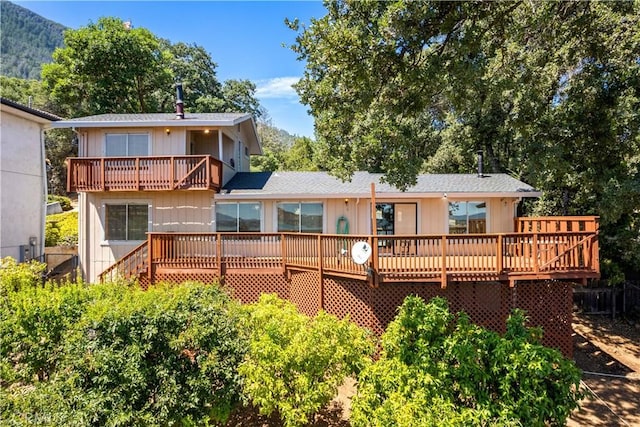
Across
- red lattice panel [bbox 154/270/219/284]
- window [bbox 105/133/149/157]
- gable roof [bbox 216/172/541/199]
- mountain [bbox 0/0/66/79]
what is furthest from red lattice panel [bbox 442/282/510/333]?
mountain [bbox 0/0/66/79]

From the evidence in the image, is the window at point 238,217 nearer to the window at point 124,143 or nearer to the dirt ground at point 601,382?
the window at point 124,143

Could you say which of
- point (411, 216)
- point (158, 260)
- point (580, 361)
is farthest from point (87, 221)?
point (580, 361)

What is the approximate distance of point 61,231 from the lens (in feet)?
58.2

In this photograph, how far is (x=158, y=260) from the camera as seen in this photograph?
999 centimetres

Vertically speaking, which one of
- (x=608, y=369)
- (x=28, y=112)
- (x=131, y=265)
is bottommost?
(x=608, y=369)

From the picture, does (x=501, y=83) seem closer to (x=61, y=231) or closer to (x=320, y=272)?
(x=320, y=272)

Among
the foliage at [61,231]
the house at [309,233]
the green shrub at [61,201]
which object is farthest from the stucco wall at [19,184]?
the green shrub at [61,201]

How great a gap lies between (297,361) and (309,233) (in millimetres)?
5421

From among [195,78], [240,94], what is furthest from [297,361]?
[240,94]

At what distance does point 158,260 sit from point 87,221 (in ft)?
14.6

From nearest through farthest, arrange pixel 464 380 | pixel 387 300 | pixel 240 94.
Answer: pixel 464 380
pixel 387 300
pixel 240 94

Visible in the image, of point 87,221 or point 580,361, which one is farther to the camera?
point 87,221

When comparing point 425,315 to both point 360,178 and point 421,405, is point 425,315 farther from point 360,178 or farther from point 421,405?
point 360,178

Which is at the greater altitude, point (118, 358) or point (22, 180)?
point (22, 180)
